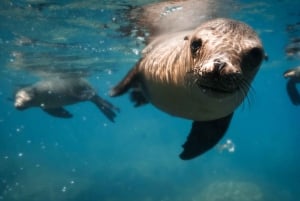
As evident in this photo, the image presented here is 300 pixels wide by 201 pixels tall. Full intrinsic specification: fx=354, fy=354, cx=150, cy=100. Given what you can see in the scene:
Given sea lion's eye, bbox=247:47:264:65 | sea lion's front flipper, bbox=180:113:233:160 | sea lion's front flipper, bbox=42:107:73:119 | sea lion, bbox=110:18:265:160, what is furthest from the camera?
sea lion's front flipper, bbox=42:107:73:119

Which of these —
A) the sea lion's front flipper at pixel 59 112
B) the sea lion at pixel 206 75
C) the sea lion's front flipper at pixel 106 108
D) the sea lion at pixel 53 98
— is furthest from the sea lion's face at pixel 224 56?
the sea lion's front flipper at pixel 59 112

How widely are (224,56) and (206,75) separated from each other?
0.31 metres

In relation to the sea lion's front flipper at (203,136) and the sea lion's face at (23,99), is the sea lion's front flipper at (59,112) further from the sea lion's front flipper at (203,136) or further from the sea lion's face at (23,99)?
the sea lion's front flipper at (203,136)

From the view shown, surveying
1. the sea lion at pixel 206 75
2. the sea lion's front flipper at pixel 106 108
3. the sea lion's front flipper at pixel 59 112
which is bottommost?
the sea lion's front flipper at pixel 59 112

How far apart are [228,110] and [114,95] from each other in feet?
8.25

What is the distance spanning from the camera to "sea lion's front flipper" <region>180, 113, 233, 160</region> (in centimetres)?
540

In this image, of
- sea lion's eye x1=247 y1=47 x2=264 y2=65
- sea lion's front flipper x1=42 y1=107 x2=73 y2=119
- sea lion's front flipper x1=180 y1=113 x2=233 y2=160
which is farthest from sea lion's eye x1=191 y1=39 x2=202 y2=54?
sea lion's front flipper x1=42 y1=107 x2=73 y2=119

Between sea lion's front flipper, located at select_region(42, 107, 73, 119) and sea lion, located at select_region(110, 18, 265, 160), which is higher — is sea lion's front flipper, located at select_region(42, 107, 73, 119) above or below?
below

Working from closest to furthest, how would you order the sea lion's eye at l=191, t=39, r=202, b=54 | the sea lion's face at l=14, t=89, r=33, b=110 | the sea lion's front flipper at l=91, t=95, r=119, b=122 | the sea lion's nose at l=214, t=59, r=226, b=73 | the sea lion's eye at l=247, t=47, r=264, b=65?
the sea lion's nose at l=214, t=59, r=226, b=73
the sea lion's eye at l=247, t=47, r=264, b=65
the sea lion's eye at l=191, t=39, r=202, b=54
the sea lion's front flipper at l=91, t=95, r=119, b=122
the sea lion's face at l=14, t=89, r=33, b=110

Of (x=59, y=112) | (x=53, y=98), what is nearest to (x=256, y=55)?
(x=59, y=112)

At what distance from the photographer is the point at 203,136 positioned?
217 inches

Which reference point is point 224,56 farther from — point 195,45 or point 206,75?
point 195,45

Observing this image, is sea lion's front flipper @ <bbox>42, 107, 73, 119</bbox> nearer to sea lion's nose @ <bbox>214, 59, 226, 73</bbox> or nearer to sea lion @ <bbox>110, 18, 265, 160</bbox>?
sea lion @ <bbox>110, 18, 265, 160</bbox>

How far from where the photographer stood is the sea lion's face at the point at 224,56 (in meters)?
2.90
